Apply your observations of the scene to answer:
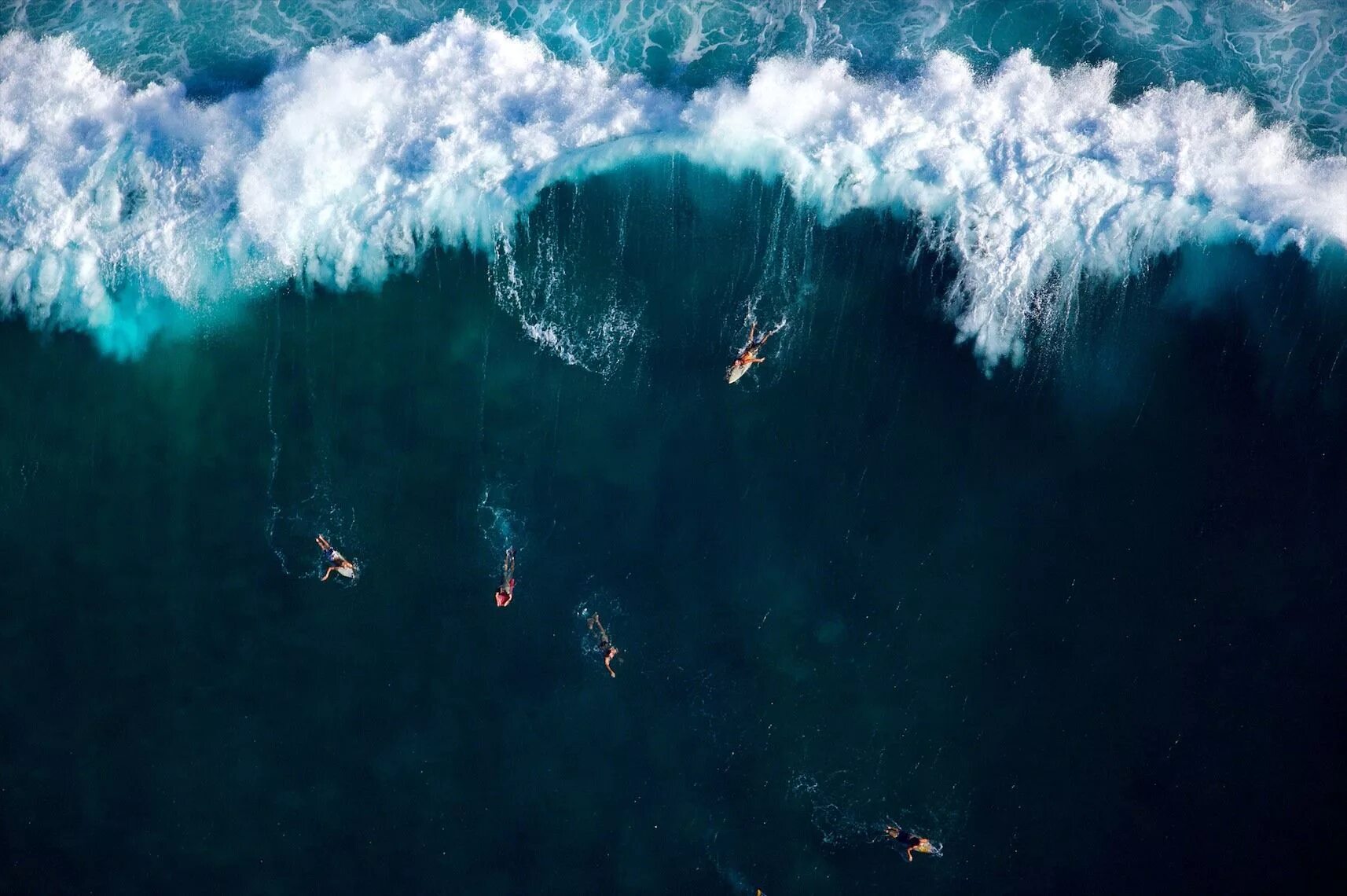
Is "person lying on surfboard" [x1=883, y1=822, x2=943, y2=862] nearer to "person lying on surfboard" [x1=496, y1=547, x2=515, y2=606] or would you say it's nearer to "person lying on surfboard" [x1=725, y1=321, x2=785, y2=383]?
"person lying on surfboard" [x1=496, y1=547, x2=515, y2=606]

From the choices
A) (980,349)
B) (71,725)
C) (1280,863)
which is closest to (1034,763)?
(1280,863)

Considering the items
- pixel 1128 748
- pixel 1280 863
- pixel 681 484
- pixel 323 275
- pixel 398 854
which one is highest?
pixel 323 275

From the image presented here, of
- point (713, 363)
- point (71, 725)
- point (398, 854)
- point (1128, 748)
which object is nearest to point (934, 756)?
point (1128, 748)

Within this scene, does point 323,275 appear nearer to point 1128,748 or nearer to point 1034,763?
point 1034,763

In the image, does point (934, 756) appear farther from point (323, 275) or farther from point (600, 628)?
point (323, 275)

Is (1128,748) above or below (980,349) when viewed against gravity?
below

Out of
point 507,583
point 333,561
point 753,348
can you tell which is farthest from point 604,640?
point 753,348

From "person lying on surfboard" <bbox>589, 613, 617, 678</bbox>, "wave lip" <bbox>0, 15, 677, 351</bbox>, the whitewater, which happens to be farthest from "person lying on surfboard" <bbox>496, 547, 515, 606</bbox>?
"wave lip" <bbox>0, 15, 677, 351</bbox>
